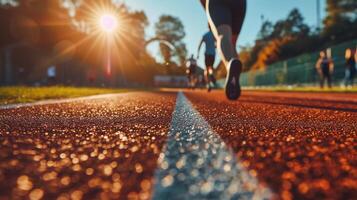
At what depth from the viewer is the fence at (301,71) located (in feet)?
102

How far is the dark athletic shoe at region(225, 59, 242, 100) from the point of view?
4.96 meters

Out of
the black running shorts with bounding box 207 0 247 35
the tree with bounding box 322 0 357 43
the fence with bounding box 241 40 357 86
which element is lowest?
the fence with bounding box 241 40 357 86

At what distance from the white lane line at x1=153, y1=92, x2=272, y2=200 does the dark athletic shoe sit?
3.06 m

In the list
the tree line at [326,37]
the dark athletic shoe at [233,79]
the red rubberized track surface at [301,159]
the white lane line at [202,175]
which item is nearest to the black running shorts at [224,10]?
the dark athletic shoe at [233,79]

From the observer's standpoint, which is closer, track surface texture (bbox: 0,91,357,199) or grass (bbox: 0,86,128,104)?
track surface texture (bbox: 0,91,357,199)

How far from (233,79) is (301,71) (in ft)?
122

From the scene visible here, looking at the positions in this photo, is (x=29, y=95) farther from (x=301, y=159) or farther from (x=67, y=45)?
(x=67, y=45)

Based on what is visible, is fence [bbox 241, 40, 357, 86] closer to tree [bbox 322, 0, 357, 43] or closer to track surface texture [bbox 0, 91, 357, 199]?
tree [bbox 322, 0, 357, 43]

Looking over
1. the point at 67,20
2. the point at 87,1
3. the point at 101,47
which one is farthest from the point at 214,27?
the point at 87,1

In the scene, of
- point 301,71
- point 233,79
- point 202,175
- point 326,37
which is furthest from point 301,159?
point 326,37

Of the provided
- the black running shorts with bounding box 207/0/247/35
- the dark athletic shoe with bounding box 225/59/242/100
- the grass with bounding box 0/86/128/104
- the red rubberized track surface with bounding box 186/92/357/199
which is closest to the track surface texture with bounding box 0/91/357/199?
the red rubberized track surface with bounding box 186/92/357/199

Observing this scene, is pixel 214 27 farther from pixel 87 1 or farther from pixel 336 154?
pixel 87 1

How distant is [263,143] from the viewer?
2.07m

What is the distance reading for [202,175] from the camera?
1.26 m
